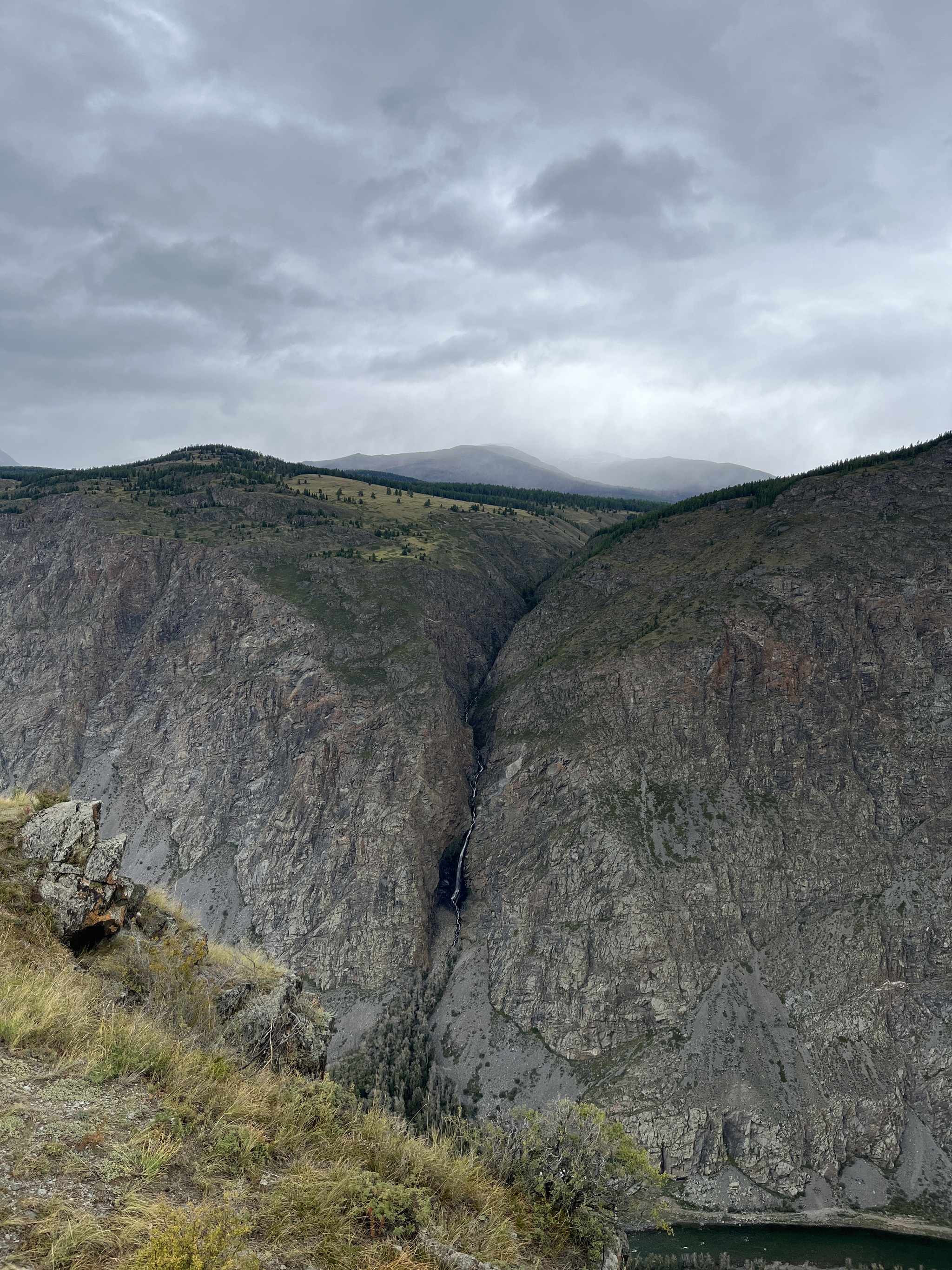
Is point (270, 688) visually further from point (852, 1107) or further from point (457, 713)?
point (852, 1107)

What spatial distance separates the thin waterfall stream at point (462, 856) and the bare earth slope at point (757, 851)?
7.68ft

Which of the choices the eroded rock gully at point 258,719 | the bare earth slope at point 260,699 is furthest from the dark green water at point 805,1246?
the eroded rock gully at point 258,719

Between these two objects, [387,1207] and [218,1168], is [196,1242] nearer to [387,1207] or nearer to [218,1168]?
[218,1168]

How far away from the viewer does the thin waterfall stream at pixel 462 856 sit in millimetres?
87438

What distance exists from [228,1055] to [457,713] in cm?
9632

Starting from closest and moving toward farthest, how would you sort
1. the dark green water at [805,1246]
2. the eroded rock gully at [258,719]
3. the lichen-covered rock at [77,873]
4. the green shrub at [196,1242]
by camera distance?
the green shrub at [196,1242] < the lichen-covered rock at [77,873] < the dark green water at [805,1246] < the eroded rock gully at [258,719]

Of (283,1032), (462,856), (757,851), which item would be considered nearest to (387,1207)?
(283,1032)

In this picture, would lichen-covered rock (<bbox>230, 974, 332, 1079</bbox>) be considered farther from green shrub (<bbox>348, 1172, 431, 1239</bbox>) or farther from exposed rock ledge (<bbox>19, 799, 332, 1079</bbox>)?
green shrub (<bbox>348, 1172, 431, 1239</bbox>)

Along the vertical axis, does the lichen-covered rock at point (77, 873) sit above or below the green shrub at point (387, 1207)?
above

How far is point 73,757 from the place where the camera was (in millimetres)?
101562

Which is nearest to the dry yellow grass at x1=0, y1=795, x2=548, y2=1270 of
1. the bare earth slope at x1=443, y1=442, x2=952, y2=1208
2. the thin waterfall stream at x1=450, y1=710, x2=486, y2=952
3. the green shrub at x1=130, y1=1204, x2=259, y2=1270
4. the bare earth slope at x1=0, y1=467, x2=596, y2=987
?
the green shrub at x1=130, y1=1204, x2=259, y2=1270

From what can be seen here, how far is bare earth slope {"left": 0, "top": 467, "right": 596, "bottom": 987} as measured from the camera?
283 ft

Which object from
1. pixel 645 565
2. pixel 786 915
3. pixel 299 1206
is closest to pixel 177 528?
pixel 645 565

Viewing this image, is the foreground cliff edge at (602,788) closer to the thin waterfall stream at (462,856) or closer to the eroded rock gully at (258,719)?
the eroded rock gully at (258,719)
